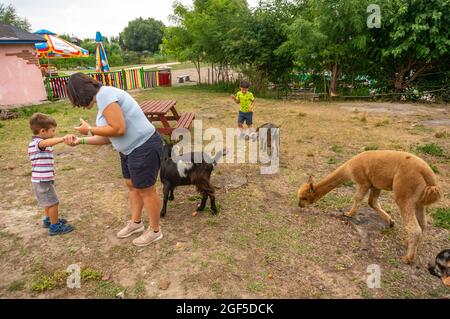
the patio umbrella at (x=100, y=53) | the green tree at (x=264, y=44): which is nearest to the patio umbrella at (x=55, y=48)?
the patio umbrella at (x=100, y=53)

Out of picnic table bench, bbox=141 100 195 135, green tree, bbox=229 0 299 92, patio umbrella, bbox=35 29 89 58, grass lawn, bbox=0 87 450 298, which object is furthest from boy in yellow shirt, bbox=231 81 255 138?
patio umbrella, bbox=35 29 89 58

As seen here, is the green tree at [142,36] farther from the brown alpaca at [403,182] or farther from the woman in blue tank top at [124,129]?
the brown alpaca at [403,182]

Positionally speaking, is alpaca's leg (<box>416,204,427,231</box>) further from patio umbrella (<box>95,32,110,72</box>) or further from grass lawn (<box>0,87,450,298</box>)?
patio umbrella (<box>95,32,110,72</box>)

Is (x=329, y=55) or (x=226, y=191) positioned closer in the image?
(x=226, y=191)

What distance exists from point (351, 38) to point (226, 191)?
11.3 m

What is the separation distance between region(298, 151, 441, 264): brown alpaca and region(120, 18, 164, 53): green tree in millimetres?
74814

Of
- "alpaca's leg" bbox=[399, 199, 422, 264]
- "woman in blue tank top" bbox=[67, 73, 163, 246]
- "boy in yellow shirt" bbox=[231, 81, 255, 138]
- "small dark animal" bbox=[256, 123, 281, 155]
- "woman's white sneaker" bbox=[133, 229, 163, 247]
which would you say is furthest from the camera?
"boy in yellow shirt" bbox=[231, 81, 255, 138]

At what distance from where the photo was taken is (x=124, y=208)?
4625mm

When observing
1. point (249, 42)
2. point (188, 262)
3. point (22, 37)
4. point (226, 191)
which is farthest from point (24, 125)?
point (249, 42)

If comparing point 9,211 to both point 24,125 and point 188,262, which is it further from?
point 24,125

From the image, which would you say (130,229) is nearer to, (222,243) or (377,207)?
(222,243)

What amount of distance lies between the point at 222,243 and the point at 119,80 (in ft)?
56.0

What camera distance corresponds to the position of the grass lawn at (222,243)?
3041mm

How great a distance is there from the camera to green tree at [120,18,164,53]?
72.0 metres
